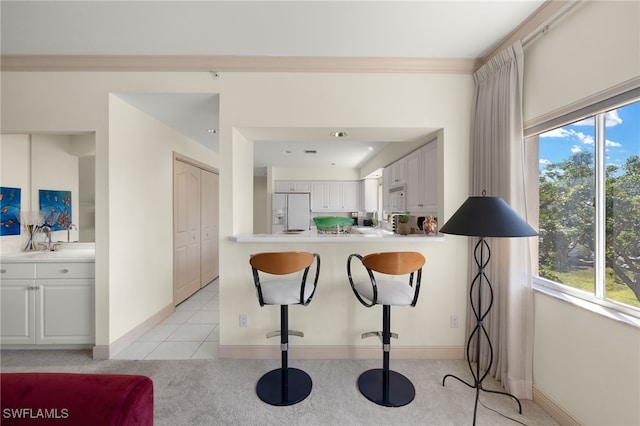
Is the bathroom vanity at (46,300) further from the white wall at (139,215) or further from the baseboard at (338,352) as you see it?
the baseboard at (338,352)

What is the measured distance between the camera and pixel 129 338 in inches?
100

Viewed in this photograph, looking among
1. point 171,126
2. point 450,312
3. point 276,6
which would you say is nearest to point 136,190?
point 171,126

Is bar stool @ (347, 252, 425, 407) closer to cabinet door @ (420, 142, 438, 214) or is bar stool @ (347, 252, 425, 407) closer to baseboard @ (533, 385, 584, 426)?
baseboard @ (533, 385, 584, 426)

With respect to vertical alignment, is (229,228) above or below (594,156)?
below

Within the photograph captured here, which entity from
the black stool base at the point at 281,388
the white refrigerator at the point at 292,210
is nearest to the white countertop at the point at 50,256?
the black stool base at the point at 281,388

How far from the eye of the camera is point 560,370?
1636mm

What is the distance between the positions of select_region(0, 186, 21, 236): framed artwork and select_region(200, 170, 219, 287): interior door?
6.61 feet

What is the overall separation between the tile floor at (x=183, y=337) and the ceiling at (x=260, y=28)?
2.22m

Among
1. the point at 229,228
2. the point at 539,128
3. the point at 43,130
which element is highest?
the point at 43,130

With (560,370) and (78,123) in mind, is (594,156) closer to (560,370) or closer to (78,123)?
(560,370)

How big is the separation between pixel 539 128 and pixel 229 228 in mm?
2558

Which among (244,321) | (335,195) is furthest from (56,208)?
(335,195)

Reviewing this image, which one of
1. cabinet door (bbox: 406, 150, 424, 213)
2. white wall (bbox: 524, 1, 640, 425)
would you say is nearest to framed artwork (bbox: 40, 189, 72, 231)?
cabinet door (bbox: 406, 150, 424, 213)

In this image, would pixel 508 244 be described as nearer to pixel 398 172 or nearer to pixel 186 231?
pixel 398 172
